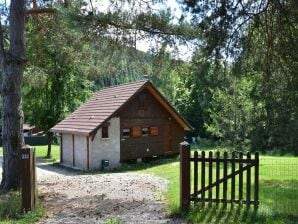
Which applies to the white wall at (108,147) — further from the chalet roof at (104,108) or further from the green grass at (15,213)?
the green grass at (15,213)

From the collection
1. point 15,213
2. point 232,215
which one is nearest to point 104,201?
point 15,213

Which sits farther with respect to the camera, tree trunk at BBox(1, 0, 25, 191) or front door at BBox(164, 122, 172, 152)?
front door at BBox(164, 122, 172, 152)

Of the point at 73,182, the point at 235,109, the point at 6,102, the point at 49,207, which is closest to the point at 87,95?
the point at 235,109

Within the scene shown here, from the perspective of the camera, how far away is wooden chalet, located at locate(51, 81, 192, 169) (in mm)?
24359

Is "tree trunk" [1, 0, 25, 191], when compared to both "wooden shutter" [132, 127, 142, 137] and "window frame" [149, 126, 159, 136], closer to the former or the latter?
"wooden shutter" [132, 127, 142, 137]

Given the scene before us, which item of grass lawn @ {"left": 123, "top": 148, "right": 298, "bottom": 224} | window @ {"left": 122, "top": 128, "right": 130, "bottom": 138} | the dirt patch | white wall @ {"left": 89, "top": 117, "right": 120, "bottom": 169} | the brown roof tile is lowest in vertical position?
the dirt patch

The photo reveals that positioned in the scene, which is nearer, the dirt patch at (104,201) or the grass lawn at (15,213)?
the grass lawn at (15,213)

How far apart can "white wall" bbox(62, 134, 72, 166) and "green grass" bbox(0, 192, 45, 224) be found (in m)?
15.3

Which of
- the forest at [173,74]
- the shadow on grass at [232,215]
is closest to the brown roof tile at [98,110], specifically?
the forest at [173,74]

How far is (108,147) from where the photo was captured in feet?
81.3

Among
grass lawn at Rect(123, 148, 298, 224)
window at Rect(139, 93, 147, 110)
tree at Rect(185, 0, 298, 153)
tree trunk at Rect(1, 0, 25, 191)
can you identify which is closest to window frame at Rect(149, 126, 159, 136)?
window at Rect(139, 93, 147, 110)

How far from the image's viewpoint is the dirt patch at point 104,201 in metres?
9.55

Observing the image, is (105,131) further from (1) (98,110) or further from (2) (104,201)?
(2) (104,201)

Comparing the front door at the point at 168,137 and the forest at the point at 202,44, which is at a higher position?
the forest at the point at 202,44
